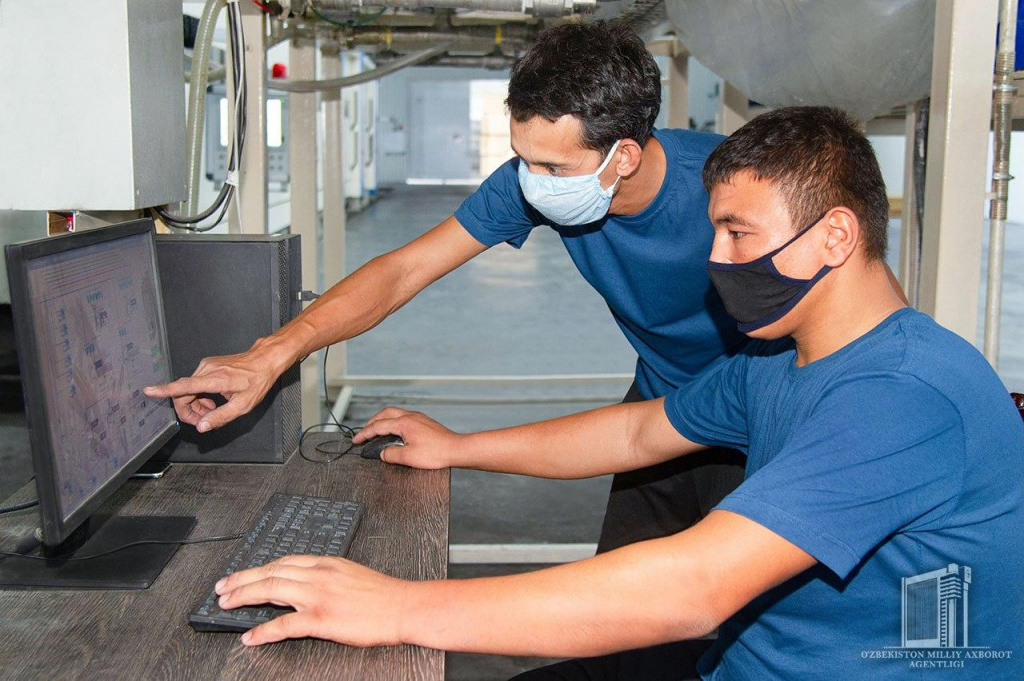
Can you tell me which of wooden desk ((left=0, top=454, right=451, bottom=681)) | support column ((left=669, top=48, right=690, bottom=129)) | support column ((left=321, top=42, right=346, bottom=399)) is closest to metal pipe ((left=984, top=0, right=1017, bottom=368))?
wooden desk ((left=0, top=454, right=451, bottom=681))

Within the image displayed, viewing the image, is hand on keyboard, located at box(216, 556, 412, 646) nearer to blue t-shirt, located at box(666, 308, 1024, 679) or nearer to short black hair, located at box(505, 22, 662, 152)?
blue t-shirt, located at box(666, 308, 1024, 679)

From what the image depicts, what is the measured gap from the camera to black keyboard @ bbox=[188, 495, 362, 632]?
100 cm

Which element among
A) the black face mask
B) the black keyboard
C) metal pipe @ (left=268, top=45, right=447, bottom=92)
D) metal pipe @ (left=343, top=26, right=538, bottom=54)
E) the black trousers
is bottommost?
the black trousers

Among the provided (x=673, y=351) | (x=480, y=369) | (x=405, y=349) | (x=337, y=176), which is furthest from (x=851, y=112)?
(x=405, y=349)

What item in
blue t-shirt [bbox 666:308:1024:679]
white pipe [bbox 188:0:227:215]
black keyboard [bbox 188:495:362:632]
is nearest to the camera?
blue t-shirt [bbox 666:308:1024:679]

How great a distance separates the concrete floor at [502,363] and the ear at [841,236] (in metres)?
1.70

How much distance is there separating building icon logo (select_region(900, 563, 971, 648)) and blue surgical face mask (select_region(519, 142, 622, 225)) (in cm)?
84

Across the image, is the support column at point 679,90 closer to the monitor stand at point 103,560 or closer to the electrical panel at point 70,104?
the electrical panel at point 70,104

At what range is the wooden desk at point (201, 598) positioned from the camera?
943 millimetres

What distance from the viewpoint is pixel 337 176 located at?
452 cm

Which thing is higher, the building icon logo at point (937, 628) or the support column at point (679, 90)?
the support column at point (679, 90)

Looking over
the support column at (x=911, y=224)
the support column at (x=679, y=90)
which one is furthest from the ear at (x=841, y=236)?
the support column at (x=679, y=90)

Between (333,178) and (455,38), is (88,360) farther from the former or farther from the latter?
(333,178)

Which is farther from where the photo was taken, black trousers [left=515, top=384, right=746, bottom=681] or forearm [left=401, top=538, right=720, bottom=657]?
black trousers [left=515, top=384, right=746, bottom=681]
